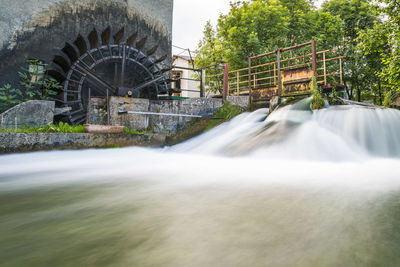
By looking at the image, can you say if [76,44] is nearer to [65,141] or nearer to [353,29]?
[65,141]

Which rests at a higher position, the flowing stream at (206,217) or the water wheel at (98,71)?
the water wheel at (98,71)

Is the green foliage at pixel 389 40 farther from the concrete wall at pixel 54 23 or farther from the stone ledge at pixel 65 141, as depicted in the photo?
the concrete wall at pixel 54 23

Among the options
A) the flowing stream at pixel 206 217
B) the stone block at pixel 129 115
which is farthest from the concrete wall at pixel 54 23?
the flowing stream at pixel 206 217

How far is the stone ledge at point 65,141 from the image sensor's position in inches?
155

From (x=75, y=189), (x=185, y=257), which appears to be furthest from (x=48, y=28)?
(x=185, y=257)

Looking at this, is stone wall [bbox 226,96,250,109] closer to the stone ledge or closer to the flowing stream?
the stone ledge

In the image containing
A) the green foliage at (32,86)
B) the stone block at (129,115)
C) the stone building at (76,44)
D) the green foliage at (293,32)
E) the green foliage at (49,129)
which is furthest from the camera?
the green foliage at (293,32)

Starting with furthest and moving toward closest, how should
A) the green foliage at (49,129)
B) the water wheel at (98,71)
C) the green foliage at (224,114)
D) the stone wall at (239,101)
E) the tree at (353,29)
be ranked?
the tree at (353,29) → the stone wall at (239,101) → the water wheel at (98,71) → the green foliage at (224,114) → the green foliage at (49,129)

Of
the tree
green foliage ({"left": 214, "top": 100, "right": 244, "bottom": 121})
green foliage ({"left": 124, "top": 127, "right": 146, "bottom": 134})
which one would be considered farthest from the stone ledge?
the tree

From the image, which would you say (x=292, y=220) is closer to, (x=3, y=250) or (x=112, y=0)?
(x=3, y=250)

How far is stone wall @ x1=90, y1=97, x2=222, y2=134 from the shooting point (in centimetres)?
579

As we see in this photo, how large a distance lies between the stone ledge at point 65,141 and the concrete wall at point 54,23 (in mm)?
4589

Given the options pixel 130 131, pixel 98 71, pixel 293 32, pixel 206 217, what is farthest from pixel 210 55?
pixel 206 217

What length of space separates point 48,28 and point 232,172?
28.5 ft
